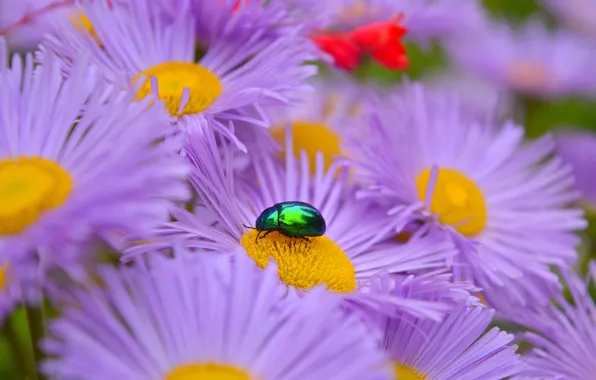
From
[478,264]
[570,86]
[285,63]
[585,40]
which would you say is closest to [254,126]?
[285,63]

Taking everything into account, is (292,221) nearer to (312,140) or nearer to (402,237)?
(402,237)

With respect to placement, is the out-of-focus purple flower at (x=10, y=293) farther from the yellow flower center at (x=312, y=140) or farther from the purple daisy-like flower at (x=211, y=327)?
the yellow flower center at (x=312, y=140)

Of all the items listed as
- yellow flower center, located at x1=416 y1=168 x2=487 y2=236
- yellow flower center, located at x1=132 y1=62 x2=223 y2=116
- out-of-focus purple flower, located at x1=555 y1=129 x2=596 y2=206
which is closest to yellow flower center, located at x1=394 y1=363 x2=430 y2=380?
yellow flower center, located at x1=416 y1=168 x2=487 y2=236

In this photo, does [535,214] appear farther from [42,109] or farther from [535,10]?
[535,10]

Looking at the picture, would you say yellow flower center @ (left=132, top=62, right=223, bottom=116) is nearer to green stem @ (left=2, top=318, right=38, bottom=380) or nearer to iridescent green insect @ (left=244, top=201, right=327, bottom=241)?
iridescent green insect @ (left=244, top=201, right=327, bottom=241)

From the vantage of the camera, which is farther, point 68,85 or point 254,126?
point 254,126

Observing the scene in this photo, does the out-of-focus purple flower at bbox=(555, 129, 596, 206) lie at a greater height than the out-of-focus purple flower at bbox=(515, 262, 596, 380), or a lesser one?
greater
